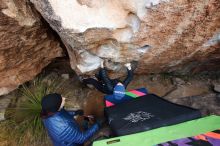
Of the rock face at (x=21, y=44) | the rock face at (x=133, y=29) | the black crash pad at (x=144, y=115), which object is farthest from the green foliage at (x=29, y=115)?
the black crash pad at (x=144, y=115)

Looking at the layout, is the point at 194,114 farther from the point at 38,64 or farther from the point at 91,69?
the point at 38,64

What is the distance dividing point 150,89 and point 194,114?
1.66 m

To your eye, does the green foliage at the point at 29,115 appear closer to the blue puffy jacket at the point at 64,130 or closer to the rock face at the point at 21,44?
the rock face at the point at 21,44

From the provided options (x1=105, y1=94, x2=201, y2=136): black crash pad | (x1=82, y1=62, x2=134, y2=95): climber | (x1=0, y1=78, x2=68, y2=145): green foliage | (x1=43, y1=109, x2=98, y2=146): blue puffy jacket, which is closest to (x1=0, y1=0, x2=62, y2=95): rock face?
(x1=0, y1=78, x2=68, y2=145): green foliage

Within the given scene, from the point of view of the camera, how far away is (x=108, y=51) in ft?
15.9

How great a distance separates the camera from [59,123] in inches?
173

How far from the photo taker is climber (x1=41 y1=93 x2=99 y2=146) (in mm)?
4332

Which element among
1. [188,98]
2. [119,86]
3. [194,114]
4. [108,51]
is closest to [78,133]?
[119,86]

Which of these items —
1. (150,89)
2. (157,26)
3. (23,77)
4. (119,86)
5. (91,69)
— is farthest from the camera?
(150,89)

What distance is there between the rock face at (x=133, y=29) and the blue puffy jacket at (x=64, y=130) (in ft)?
3.00

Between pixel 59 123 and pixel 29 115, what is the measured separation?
1.39 metres

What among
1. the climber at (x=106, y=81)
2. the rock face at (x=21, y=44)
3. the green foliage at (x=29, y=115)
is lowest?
the green foliage at (x=29, y=115)

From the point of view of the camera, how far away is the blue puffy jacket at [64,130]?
4.41 meters

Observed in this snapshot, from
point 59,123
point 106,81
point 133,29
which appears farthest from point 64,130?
point 133,29
